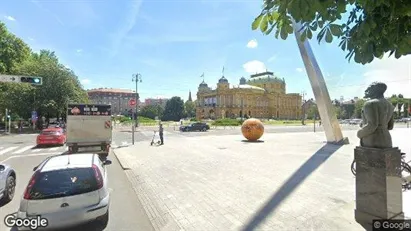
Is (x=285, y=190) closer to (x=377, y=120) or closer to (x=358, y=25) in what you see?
(x=377, y=120)

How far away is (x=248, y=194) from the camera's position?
7984mm

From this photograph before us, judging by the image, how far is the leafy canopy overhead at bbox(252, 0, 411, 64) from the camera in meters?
2.93

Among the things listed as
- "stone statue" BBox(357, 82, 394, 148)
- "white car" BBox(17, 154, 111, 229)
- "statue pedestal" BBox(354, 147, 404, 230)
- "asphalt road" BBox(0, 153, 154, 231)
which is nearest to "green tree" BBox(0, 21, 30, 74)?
"asphalt road" BBox(0, 153, 154, 231)

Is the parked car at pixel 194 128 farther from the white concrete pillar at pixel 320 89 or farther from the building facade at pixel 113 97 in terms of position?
the building facade at pixel 113 97

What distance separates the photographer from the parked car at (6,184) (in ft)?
25.6

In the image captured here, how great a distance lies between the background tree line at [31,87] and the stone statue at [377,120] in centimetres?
4570

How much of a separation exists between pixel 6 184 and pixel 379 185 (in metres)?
9.01

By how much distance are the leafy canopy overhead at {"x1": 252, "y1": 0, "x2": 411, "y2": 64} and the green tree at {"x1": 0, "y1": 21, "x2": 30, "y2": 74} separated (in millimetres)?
43851

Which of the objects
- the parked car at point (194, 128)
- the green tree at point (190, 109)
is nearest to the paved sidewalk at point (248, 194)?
the parked car at point (194, 128)

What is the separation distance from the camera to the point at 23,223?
529 centimetres

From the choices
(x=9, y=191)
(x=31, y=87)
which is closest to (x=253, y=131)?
(x=9, y=191)

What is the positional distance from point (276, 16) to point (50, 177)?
5.03 meters

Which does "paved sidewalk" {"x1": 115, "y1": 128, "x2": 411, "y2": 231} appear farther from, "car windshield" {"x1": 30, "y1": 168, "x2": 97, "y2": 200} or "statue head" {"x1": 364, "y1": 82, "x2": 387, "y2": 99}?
"statue head" {"x1": 364, "y1": 82, "x2": 387, "y2": 99}

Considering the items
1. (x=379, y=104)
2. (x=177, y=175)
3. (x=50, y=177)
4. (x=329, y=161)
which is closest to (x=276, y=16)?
(x=379, y=104)
